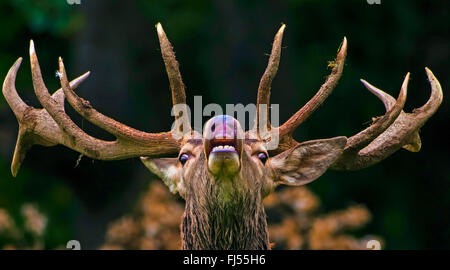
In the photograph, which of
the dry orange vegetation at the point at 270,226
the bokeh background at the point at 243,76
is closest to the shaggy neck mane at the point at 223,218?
the dry orange vegetation at the point at 270,226

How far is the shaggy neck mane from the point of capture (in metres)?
3.43

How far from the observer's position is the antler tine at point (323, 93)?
12.2 ft

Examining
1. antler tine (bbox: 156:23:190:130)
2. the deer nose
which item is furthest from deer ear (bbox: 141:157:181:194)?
the deer nose

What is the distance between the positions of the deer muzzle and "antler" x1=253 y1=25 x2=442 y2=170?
0.64 m

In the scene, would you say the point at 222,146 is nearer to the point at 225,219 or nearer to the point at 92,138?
the point at 225,219

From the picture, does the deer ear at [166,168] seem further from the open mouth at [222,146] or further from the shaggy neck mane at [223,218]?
the open mouth at [222,146]

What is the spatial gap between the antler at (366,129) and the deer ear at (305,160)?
0.20 meters

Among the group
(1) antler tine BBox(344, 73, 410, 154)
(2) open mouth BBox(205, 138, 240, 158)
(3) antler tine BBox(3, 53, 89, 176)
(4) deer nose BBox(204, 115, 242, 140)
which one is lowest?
(2) open mouth BBox(205, 138, 240, 158)

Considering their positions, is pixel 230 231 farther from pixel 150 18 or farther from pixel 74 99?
pixel 150 18

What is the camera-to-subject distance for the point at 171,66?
3723 millimetres

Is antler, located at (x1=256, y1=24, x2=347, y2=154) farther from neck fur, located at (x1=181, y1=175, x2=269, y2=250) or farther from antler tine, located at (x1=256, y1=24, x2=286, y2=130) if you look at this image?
neck fur, located at (x1=181, y1=175, x2=269, y2=250)

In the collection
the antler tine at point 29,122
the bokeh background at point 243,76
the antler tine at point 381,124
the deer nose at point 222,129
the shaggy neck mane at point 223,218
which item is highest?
the bokeh background at point 243,76

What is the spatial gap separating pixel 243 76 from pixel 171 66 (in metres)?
4.71
